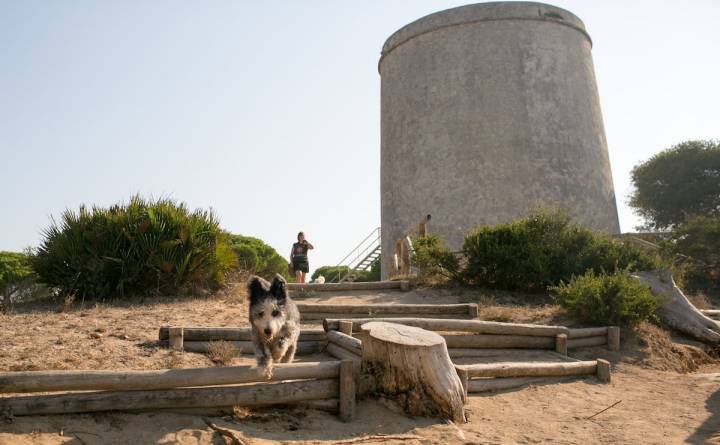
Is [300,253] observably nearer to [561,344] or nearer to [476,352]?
[476,352]

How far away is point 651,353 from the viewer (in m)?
9.52

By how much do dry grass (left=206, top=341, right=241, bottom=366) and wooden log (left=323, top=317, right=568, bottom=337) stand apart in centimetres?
148

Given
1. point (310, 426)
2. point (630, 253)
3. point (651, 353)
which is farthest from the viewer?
point (630, 253)

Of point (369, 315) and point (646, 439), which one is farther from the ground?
point (369, 315)

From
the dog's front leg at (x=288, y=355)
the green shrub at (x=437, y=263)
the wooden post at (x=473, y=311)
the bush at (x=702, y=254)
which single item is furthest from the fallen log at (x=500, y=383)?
the bush at (x=702, y=254)

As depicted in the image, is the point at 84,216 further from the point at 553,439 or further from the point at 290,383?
the point at 553,439

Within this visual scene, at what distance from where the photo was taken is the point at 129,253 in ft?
37.3

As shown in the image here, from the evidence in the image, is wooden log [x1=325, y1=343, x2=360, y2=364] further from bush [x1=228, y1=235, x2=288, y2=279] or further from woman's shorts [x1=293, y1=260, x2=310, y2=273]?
bush [x1=228, y1=235, x2=288, y2=279]

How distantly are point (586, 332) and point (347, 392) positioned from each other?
541cm

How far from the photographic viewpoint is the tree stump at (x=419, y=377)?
223 inches

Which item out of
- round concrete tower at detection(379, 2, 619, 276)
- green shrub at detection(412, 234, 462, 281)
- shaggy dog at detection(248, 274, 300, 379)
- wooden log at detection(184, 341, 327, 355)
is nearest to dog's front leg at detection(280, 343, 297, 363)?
shaggy dog at detection(248, 274, 300, 379)

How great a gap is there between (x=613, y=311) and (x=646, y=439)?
4.73m

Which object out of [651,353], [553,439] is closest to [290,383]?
[553,439]

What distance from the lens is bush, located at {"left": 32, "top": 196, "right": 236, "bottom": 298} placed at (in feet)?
36.8
